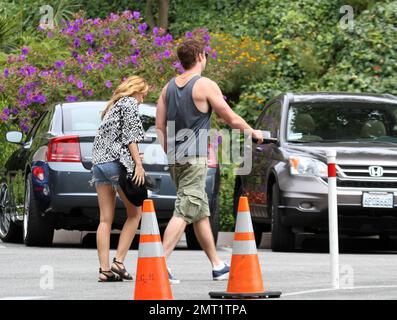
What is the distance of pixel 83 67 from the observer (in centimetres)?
1995

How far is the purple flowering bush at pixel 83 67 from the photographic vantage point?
64.7 feet

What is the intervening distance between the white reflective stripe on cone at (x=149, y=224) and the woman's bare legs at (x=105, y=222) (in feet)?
7.26

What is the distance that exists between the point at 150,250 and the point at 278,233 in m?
6.74

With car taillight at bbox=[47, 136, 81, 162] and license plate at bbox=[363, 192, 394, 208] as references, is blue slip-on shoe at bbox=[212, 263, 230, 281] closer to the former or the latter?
car taillight at bbox=[47, 136, 81, 162]

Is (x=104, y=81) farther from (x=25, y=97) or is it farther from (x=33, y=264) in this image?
(x=33, y=264)

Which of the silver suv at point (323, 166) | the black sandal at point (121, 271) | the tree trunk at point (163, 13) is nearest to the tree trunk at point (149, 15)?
the tree trunk at point (163, 13)

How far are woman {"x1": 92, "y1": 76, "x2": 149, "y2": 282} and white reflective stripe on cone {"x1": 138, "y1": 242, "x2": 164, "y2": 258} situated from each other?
7.29 feet

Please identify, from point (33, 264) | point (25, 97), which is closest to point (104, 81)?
point (25, 97)

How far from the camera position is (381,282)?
11336 millimetres

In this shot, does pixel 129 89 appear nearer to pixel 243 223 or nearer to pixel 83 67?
pixel 243 223

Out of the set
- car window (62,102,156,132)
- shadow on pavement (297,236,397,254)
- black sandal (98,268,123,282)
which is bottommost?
shadow on pavement (297,236,397,254)

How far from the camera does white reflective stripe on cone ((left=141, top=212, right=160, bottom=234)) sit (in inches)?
364

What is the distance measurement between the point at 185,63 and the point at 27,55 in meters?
9.85

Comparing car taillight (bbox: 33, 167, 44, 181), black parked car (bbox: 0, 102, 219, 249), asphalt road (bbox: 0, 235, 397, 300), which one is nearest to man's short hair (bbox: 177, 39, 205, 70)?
asphalt road (bbox: 0, 235, 397, 300)
